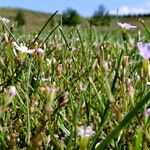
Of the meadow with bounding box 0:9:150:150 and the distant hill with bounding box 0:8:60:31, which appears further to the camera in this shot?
the distant hill with bounding box 0:8:60:31

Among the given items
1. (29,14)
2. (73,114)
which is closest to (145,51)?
(73,114)

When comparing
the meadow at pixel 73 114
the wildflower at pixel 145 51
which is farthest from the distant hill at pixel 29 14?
the wildflower at pixel 145 51

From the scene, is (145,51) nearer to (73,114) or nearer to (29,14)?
(73,114)

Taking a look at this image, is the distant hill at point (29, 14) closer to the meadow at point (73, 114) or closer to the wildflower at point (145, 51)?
the meadow at point (73, 114)

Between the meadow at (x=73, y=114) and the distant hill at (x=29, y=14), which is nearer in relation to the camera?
the meadow at (x=73, y=114)

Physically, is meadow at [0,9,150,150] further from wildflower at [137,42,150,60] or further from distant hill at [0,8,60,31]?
distant hill at [0,8,60,31]

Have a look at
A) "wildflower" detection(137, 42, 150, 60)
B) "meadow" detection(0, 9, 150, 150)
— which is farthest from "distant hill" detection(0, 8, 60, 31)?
"wildflower" detection(137, 42, 150, 60)

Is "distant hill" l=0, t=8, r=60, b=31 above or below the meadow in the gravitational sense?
below

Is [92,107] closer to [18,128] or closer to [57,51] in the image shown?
[18,128]

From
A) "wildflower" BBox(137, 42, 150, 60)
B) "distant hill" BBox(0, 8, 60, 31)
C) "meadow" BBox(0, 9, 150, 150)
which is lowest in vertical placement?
"distant hill" BBox(0, 8, 60, 31)

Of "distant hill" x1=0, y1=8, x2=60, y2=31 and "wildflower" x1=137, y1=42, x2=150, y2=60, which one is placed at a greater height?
"wildflower" x1=137, y1=42, x2=150, y2=60

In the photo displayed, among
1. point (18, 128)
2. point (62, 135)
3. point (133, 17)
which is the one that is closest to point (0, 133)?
point (18, 128)
